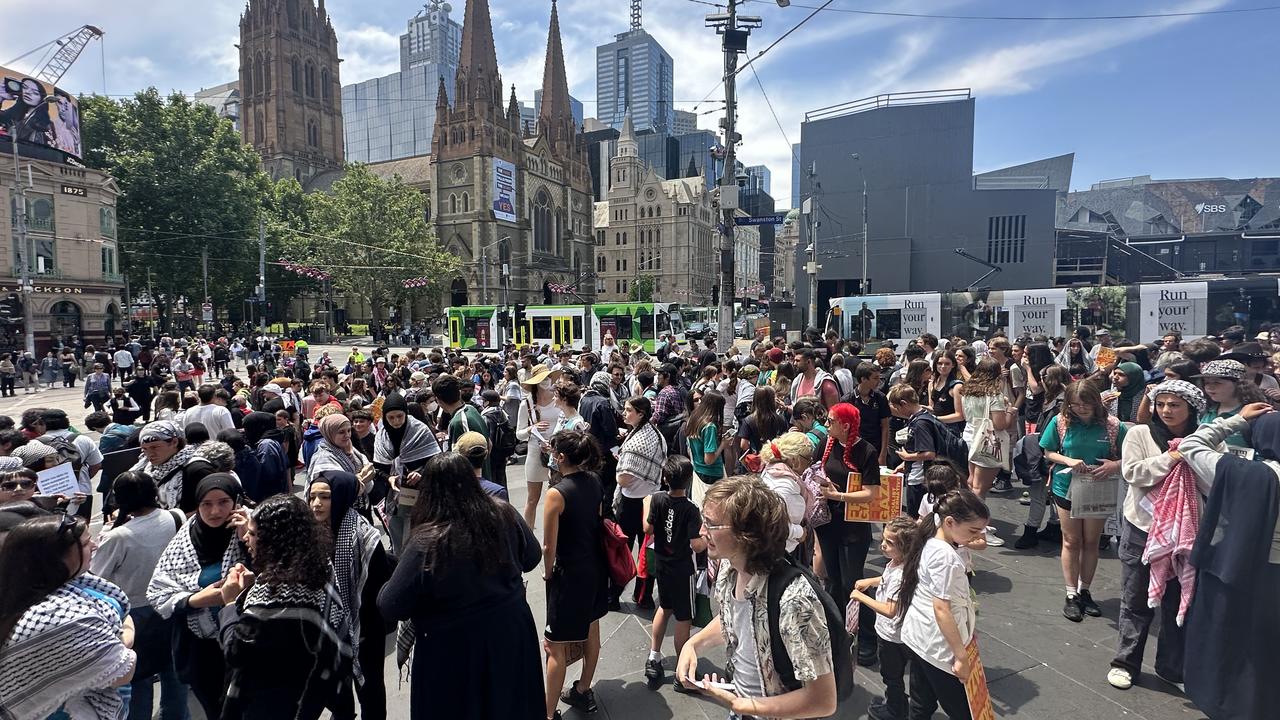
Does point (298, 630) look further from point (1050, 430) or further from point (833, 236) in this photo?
point (833, 236)

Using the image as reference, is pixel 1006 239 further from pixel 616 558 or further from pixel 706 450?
pixel 616 558

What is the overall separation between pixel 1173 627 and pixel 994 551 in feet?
7.98

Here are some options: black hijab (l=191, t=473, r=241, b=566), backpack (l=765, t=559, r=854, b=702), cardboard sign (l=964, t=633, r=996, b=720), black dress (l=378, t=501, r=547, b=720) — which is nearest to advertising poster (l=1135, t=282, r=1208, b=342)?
cardboard sign (l=964, t=633, r=996, b=720)

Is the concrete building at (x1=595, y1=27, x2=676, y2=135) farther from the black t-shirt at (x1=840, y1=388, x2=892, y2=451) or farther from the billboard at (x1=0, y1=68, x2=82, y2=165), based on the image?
the black t-shirt at (x1=840, y1=388, x2=892, y2=451)

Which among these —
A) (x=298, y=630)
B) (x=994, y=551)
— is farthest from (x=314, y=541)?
(x=994, y=551)

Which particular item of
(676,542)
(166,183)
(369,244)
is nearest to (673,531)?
(676,542)

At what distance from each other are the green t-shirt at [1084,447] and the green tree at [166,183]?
155ft

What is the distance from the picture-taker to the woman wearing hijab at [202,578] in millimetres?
2832

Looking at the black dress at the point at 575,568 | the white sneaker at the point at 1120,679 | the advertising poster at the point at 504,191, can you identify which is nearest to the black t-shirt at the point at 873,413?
the white sneaker at the point at 1120,679

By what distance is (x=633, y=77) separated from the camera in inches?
7288

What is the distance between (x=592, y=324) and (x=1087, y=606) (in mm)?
27740

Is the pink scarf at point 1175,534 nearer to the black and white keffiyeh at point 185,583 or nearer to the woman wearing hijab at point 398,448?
the black and white keffiyeh at point 185,583

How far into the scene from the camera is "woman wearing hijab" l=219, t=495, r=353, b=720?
2.42 meters

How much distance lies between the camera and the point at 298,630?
246cm
